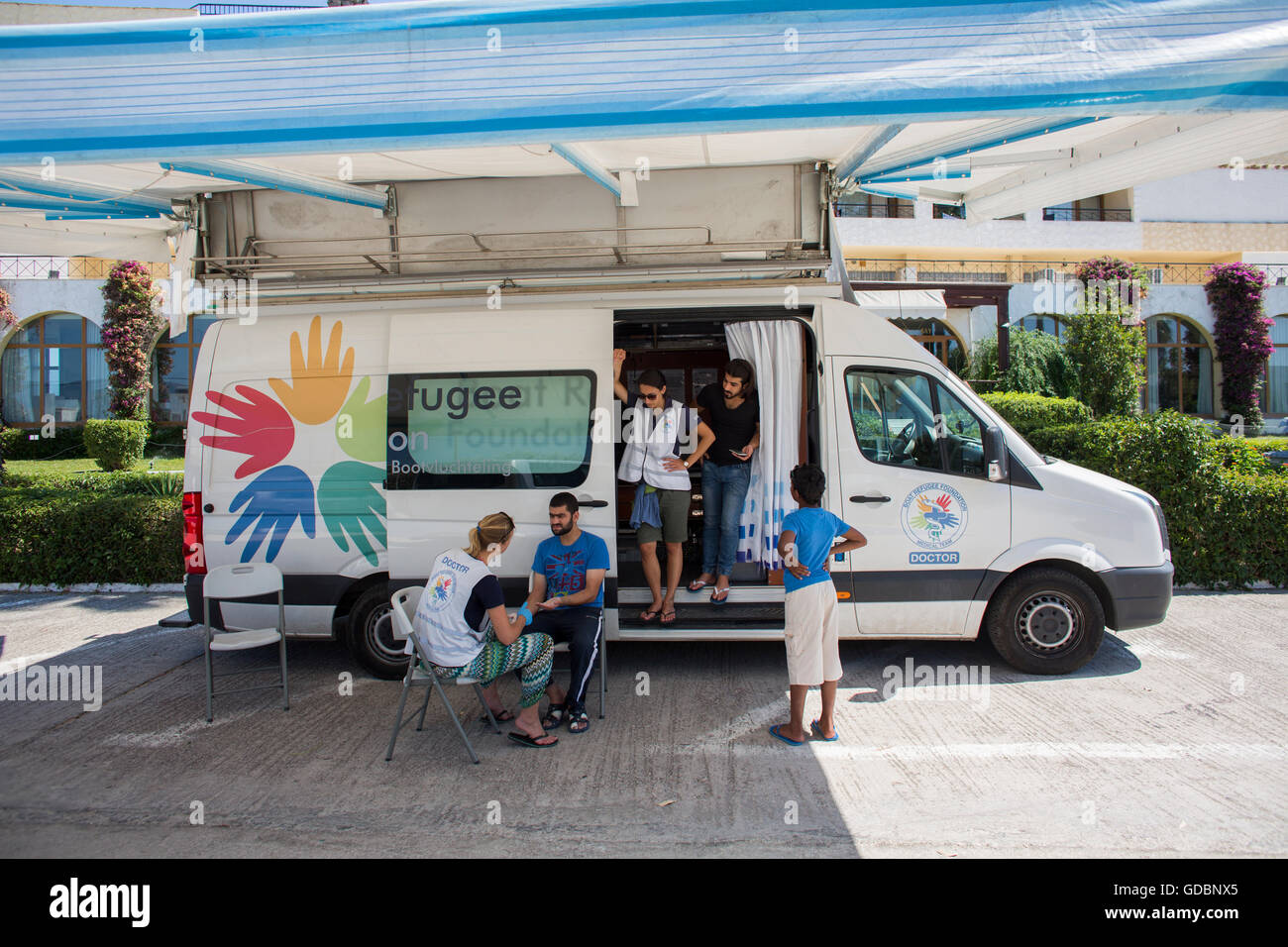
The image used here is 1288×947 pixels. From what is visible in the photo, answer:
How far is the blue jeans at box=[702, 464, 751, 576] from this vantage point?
18.5 ft

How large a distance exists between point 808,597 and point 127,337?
74.4ft

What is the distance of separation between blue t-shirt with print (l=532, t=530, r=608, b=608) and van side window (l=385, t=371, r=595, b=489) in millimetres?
613

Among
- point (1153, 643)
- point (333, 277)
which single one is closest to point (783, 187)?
point (333, 277)

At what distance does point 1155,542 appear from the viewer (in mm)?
5223

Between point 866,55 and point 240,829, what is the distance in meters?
4.32

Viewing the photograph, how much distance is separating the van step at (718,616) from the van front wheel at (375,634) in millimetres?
1553

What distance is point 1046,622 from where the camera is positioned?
5.27 meters

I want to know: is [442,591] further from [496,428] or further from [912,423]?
[912,423]

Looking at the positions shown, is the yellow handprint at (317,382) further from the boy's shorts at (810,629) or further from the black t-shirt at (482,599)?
the boy's shorts at (810,629)

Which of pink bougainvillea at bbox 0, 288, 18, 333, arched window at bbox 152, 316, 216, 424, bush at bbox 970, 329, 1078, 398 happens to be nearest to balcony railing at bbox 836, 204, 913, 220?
bush at bbox 970, 329, 1078, 398

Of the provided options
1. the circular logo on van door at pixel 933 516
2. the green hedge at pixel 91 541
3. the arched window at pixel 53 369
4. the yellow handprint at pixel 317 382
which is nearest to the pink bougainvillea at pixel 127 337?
the arched window at pixel 53 369

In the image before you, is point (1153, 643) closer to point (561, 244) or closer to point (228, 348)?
point (561, 244)

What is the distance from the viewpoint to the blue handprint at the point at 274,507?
5.48m

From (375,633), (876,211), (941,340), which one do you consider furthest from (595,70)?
(876,211)
